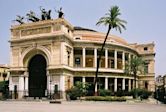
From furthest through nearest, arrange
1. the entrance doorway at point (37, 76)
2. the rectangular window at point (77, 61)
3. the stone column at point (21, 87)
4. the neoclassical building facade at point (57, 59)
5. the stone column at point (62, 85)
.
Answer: the rectangular window at point (77, 61)
the entrance doorway at point (37, 76)
the stone column at point (21, 87)
the neoclassical building facade at point (57, 59)
the stone column at point (62, 85)

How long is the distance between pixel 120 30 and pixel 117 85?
16.5 meters

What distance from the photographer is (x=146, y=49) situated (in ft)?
279

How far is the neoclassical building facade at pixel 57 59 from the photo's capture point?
186ft

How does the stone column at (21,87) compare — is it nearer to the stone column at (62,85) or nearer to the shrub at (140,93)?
the stone column at (62,85)

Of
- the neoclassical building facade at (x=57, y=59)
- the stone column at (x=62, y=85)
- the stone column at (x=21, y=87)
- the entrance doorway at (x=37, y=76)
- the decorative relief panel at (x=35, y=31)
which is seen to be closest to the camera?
the stone column at (x=62, y=85)

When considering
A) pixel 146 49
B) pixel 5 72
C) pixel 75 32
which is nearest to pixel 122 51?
pixel 75 32

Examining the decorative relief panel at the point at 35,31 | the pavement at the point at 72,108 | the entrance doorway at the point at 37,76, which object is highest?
the decorative relief panel at the point at 35,31

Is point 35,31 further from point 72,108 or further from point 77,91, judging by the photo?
point 72,108

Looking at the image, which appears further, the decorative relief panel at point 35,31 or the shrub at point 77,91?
the decorative relief panel at point 35,31

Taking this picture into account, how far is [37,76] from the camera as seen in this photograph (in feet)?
202

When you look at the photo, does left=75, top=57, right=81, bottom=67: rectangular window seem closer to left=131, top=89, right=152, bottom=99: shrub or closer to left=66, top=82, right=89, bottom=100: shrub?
left=66, top=82, right=89, bottom=100: shrub

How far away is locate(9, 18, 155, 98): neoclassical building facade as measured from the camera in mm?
56844

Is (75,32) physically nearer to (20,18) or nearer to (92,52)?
(92,52)

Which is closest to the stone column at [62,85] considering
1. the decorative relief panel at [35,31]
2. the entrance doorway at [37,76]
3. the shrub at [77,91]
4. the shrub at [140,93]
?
the shrub at [77,91]
